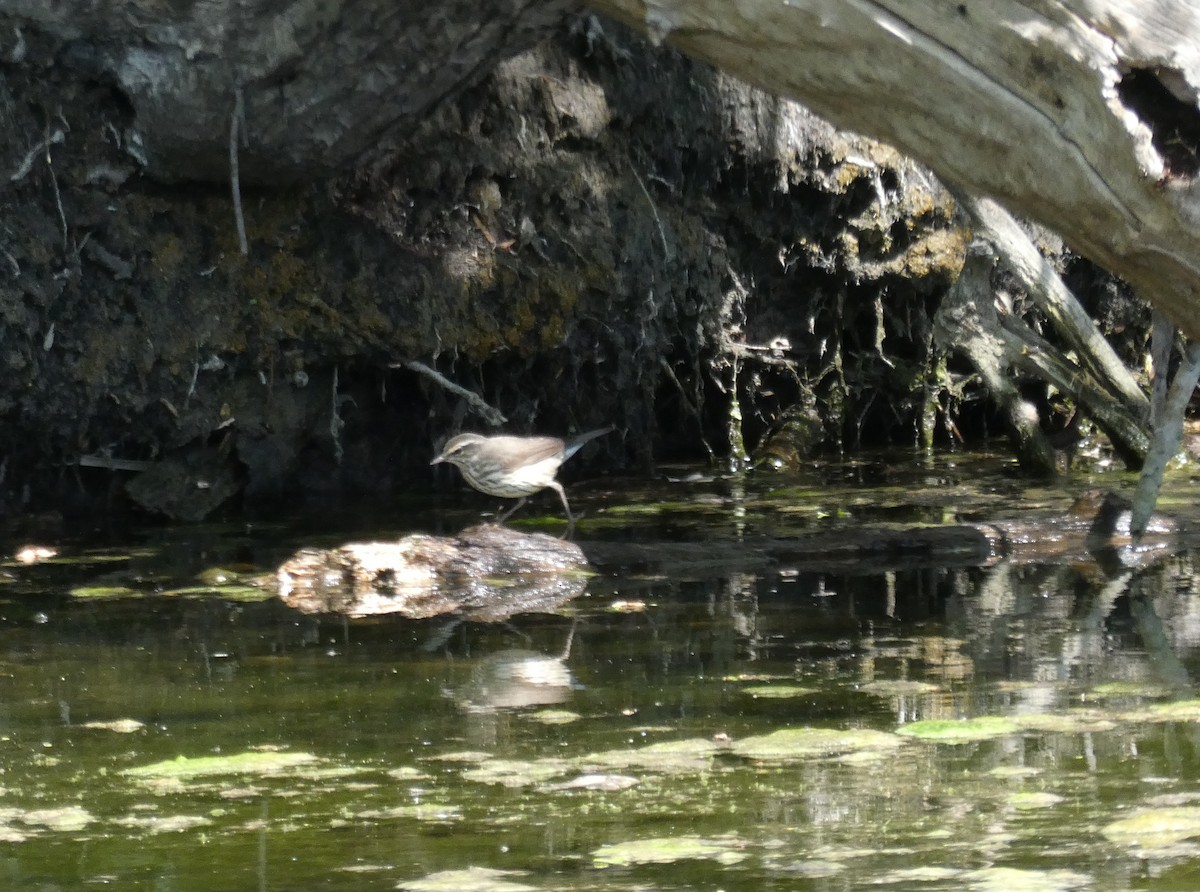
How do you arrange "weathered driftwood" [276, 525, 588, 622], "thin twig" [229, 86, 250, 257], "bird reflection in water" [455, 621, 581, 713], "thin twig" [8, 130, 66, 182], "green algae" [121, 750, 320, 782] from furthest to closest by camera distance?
"thin twig" [8, 130, 66, 182]
"thin twig" [229, 86, 250, 257]
"weathered driftwood" [276, 525, 588, 622]
"bird reflection in water" [455, 621, 581, 713]
"green algae" [121, 750, 320, 782]

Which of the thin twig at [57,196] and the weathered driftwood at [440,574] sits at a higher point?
the thin twig at [57,196]

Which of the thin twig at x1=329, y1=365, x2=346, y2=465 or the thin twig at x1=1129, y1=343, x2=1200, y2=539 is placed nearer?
the thin twig at x1=1129, y1=343, x2=1200, y2=539

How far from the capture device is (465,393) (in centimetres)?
823

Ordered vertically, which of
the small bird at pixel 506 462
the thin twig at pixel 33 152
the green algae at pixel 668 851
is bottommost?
the green algae at pixel 668 851

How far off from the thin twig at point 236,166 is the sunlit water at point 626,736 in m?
1.69

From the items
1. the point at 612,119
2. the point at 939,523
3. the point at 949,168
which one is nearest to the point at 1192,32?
the point at 949,168

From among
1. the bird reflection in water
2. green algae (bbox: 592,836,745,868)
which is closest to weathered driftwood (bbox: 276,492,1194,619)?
the bird reflection in water

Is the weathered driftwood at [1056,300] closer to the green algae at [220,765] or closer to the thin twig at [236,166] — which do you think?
the thin twig at [236,166]

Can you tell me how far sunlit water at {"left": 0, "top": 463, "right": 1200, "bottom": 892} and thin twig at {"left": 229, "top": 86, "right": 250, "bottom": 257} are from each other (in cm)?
169

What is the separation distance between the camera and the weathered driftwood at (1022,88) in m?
4.63

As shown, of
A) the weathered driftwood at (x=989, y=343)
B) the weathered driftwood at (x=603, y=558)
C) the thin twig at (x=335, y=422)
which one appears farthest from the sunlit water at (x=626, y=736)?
the weathered driftwood at (x=989, y=343)

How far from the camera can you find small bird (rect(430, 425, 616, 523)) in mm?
7469

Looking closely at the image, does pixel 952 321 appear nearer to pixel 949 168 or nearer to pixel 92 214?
pixel 949 168

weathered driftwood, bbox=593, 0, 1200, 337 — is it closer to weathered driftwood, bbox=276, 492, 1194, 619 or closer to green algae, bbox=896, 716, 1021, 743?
weathered driftwood, bbox=276, 492, 1194, 619
